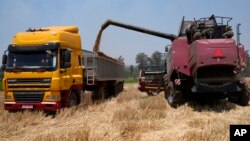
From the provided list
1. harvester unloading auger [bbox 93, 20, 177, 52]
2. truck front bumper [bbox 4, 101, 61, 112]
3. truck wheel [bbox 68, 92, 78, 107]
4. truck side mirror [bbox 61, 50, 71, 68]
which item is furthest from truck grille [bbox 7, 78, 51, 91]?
harvester unloading auger [bbox 93, 20, 177, 52]

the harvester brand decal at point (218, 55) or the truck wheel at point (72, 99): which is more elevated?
the harvester brand decal at point (218, 55)

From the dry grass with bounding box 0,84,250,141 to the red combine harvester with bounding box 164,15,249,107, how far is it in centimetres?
58

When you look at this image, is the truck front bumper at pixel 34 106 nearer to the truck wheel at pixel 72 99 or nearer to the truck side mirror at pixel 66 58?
the truck wheel at pixel 72 99

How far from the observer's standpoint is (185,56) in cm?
1245

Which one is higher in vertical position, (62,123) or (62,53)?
(62,53)

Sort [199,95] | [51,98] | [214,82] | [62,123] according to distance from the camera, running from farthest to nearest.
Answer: [199,95], [51,98], [214,82], [62,123]

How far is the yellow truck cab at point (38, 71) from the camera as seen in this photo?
40.2 feet

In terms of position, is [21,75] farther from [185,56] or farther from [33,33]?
[185,56]

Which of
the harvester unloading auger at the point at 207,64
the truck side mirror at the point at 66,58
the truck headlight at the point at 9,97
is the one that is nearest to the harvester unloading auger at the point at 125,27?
the harvester unloading auger at the point at 207,64

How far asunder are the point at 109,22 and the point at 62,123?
1246 centimetres

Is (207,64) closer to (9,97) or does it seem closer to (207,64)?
(207,64)

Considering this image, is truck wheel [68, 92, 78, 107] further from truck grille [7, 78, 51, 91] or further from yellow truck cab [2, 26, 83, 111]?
truck grille [7, 78, 51, 91]

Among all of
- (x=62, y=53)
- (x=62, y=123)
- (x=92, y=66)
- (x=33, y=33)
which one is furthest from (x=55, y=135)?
(x=92, y=66)

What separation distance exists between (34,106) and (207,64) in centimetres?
595
